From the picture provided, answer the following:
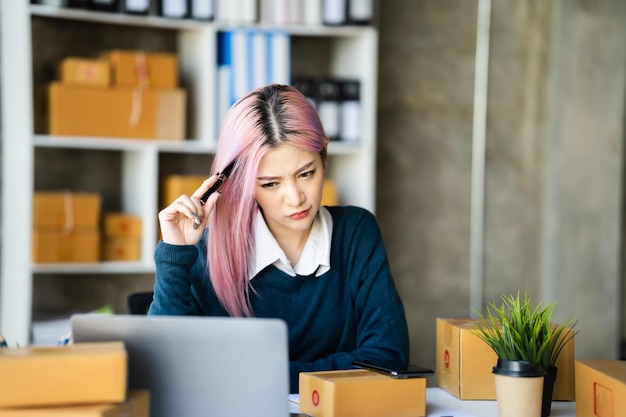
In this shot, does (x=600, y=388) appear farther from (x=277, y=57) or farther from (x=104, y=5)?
(x=104, y=5)

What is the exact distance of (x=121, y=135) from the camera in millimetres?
3566

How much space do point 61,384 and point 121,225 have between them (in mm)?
2534

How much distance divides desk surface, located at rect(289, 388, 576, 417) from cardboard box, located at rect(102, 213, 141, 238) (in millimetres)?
2052

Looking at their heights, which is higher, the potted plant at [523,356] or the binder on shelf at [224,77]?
the binder on shelf at [224,77]

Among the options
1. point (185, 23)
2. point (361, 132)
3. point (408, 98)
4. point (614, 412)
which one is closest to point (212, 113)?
point (185, 23)

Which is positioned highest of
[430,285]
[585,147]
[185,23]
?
[185,23]

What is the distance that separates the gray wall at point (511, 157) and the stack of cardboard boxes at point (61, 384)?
3.31 meters

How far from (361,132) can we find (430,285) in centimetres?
104

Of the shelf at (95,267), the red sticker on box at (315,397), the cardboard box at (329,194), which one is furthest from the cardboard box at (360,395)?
the cardboard box at (329,194)

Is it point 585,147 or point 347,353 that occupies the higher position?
point 585,147

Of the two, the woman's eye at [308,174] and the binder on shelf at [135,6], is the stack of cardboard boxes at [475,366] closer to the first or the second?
the woman's eye at [308,174]

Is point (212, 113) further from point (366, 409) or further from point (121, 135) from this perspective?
point (366, 409)

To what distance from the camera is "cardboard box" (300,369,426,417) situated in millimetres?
1512

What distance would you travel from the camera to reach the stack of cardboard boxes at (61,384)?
112 centimetres
